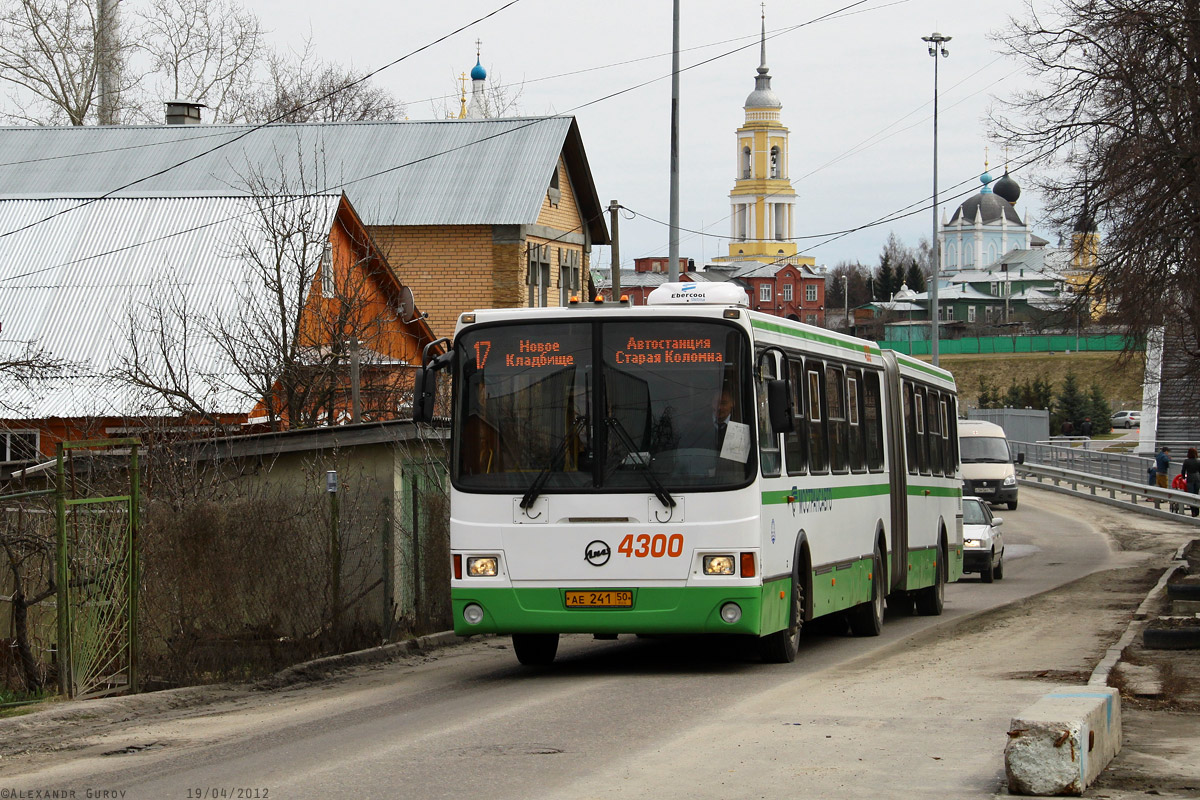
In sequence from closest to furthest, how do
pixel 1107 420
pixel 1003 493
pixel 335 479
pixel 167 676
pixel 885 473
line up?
1. pixel 167 676
2. pixel 335 479
3. pixel 885 473
4. pixel 1003 493
5. pixel 1107 420

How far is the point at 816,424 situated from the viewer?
47.4 feet

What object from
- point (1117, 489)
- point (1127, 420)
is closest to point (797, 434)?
point (1117, 489)

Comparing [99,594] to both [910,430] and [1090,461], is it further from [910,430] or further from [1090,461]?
[1090,461]

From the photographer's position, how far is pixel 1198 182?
19531mm

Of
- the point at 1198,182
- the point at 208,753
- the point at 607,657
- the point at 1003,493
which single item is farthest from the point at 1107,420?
the point at 208,753

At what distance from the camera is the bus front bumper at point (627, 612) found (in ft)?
39.4

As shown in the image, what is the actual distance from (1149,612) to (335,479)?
32.9ft

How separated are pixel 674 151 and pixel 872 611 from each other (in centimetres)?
1603

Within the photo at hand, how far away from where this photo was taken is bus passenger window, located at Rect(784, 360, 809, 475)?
13.4 m

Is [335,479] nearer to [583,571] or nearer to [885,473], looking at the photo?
[583,571]

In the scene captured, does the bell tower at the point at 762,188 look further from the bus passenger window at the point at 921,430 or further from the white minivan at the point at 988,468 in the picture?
the bus passenger window at the point at 921,430

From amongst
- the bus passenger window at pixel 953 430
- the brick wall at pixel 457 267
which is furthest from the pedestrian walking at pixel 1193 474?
the bus passenger window at pixel 953 430

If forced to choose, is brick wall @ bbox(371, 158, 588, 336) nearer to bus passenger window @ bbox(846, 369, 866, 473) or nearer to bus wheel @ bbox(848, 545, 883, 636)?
bus wheel @ bbox(848, 545, 883, 636)

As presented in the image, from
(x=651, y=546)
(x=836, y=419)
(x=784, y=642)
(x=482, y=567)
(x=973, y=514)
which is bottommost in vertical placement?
(x=784, y=642)
